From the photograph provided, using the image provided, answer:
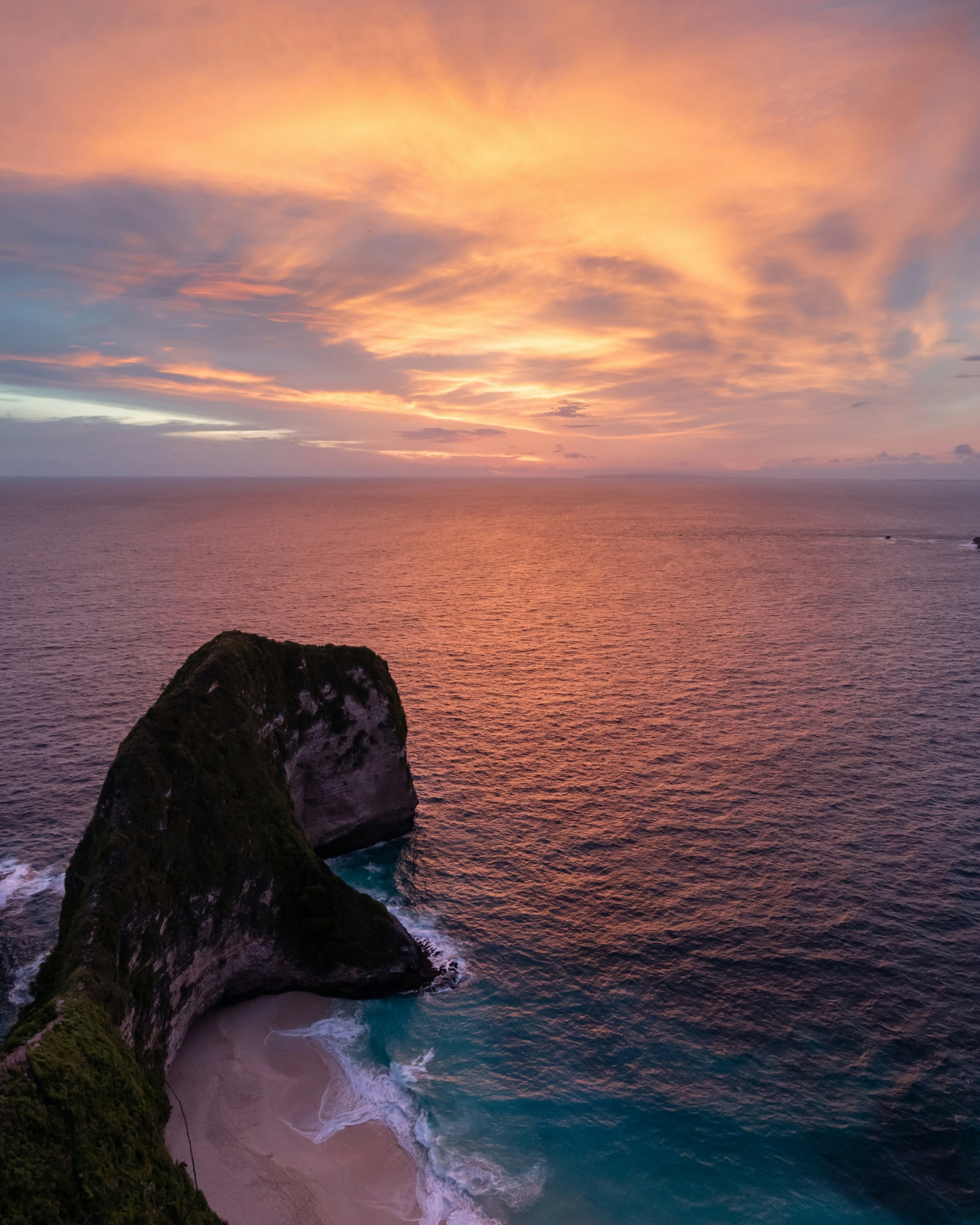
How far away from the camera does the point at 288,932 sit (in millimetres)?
35938

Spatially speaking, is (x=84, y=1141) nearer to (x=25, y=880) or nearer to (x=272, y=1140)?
(x=272, y=1140)

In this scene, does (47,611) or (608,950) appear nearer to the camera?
(608,950)

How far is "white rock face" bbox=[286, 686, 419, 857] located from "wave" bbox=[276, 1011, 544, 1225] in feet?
47.8

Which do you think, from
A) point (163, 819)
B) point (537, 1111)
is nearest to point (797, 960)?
point (537, 1111)

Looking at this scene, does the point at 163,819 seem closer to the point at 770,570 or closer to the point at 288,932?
the point at 288,932

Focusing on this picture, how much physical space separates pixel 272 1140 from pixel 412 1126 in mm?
5862

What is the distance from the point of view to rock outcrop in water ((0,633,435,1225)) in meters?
19.5

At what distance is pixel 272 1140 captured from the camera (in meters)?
28.4

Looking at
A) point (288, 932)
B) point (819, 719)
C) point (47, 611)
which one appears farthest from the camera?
point (47, 611)

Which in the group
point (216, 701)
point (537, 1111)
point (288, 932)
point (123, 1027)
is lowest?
point (537, 1111)

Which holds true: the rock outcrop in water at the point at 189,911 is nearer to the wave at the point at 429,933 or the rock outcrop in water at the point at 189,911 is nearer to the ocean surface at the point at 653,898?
the wave at the point at 429,933

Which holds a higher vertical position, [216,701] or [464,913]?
[216,701]

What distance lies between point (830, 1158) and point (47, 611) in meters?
112

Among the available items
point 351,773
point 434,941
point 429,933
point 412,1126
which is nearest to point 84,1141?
point 412,1126
